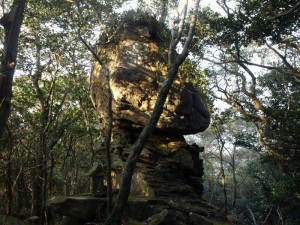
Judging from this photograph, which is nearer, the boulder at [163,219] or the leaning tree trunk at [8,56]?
the leaning tree trunk at [8,56]

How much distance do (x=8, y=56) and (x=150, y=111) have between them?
274 inches

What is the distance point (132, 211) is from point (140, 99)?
19.1 ft

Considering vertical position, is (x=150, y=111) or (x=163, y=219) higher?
(x=150, y=111)

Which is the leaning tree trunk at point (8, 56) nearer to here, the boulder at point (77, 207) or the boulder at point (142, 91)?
the boulder at point (77, 207)

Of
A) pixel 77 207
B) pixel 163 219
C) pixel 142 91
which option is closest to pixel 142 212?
pixel 163 219

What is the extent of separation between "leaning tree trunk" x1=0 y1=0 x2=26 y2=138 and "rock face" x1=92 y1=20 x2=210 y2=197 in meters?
5.65

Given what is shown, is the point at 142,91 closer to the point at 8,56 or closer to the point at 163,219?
the point at 8,56

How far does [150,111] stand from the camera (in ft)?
47.0

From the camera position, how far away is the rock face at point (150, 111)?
45.0 feet

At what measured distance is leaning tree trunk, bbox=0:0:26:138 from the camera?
8.59 metres

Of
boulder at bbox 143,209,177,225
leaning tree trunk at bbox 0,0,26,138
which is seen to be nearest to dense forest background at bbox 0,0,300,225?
leaning tree trunk at bbox 0,0,26,138

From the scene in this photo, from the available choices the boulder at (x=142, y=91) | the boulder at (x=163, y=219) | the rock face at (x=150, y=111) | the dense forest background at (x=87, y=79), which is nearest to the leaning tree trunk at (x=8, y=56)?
the dense forest background at (x=87, y=79)

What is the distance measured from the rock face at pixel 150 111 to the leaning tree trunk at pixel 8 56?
18.6ft

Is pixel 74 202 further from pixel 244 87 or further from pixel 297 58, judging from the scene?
pixel 297 58
